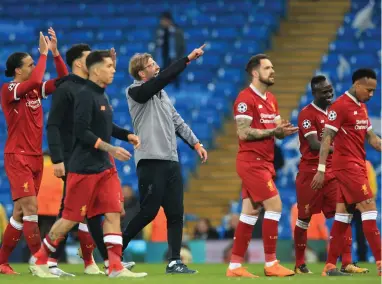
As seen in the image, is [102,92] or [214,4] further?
[214,4]

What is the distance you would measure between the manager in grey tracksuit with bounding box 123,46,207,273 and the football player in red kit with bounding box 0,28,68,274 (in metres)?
0.88

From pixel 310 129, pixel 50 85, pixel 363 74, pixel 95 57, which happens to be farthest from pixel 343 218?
pixel 50 85

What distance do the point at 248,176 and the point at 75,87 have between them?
1.84m

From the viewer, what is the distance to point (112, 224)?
901 cm

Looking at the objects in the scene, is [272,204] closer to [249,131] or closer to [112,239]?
[249,131]

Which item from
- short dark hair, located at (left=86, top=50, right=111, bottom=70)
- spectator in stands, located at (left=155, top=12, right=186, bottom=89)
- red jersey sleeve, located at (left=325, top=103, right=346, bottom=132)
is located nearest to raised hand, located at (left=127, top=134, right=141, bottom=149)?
short dark hair, located at (left=86, top=50, right=111, bottom=70)

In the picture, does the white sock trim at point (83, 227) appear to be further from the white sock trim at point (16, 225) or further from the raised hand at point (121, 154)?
the raised hand at point (121, 154)

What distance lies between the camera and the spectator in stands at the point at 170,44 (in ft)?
65.3

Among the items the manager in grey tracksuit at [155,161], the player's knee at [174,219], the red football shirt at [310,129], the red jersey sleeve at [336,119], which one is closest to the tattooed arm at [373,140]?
the red jersey sleeve at [336,119]

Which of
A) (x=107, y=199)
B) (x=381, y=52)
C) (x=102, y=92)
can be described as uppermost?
(x=381, y=52)

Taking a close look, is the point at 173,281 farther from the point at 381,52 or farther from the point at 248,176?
the point at 381,52

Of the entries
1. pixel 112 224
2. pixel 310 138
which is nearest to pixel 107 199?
pixel 112 224

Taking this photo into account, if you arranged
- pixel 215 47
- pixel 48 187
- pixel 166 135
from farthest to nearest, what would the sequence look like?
pixel 215 47
pixel 48 187
pixel 166 135

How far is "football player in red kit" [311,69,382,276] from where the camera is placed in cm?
995
